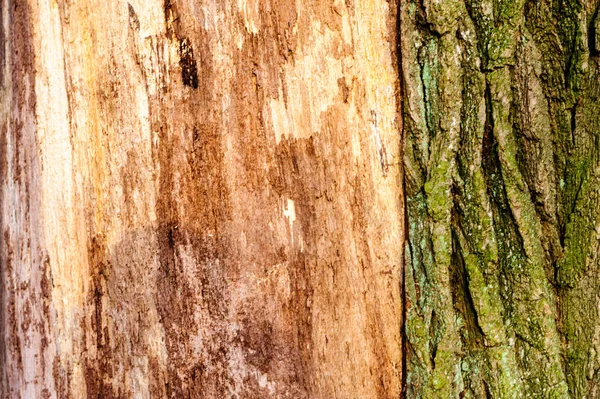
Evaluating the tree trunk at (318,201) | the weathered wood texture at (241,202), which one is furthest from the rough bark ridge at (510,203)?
the weathered wood texture at (241,202)

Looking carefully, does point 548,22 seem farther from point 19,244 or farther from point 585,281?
point 19,244

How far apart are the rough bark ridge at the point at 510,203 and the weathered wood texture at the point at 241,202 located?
13cm

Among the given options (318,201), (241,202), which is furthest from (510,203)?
(241,202)

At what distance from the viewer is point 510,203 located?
4.60ft

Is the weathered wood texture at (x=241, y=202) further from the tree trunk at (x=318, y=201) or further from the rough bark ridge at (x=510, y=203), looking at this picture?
the rough bark ridge at (x=510, y=203)

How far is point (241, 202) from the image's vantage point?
4.89 feet

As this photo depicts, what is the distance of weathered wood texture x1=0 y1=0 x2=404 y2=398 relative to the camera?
1.49 metres

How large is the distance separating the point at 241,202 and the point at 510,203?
0.68m

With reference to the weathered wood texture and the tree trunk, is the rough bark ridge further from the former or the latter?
the weathered wood texture

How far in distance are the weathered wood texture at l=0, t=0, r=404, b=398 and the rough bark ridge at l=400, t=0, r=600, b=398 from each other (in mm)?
131

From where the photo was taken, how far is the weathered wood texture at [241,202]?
149cm

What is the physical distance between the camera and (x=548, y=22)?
1398 millimetres

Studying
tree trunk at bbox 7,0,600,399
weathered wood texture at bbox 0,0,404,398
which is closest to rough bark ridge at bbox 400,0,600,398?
tree trunk at bbox 7,0,600,399

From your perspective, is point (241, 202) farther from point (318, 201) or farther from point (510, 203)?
point (510, 203)
